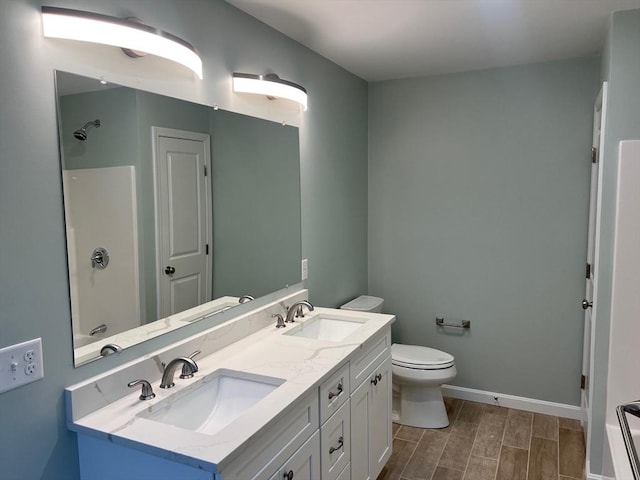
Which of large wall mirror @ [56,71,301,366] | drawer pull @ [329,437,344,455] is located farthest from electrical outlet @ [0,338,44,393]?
drawer pull @ [329,437,344,455]

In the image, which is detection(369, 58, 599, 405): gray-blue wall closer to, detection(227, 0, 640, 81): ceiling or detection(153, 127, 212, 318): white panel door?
detection(227, 0, 640, 81): ceiling

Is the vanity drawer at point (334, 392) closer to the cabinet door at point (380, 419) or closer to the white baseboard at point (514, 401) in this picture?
the cabinet door at point (380, 419)

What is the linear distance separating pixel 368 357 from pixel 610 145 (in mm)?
1611

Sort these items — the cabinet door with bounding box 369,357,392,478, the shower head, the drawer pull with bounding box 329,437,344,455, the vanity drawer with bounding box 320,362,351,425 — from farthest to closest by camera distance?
1. the cabinet door with bounding box 369,357,392,478
2. the drawer pull with bounding box 329,437,344,455
3. the vanity drawer with bounding box 320,362,351,425
4. the shower head

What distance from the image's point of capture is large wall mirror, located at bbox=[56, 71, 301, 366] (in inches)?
59.7

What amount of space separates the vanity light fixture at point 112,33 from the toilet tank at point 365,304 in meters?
2.05

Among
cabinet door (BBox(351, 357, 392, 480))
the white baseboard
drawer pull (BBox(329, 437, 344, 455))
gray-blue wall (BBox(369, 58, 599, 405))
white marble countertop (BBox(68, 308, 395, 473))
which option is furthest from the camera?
the white baseboard

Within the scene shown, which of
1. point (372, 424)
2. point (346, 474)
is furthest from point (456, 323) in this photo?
point (346, 474)

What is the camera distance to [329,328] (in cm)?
265

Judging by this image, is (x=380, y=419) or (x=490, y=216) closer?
(x=380, y=419)

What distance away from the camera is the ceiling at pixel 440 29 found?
7.36 feet

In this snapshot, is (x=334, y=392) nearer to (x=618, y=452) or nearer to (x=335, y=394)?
(x=335, y=394)

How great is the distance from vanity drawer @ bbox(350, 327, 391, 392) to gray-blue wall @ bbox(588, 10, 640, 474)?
110 centimetres

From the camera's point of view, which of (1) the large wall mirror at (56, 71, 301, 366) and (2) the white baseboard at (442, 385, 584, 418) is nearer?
(1) the large wall mirror at (56, 71, 301, 366)
